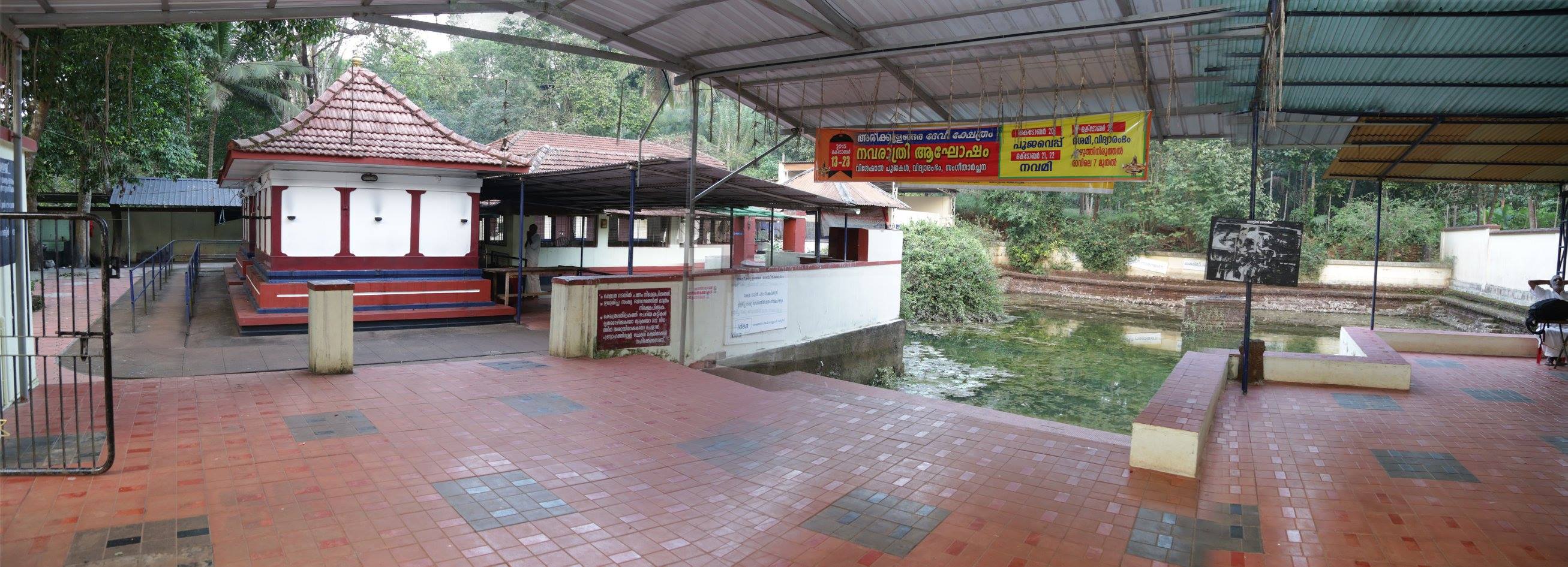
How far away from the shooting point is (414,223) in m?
13.2

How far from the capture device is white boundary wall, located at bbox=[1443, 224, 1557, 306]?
1977cm

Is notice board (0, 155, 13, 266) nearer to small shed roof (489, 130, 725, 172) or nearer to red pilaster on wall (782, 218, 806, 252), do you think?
small shed roof (489, 130, 725, 172)

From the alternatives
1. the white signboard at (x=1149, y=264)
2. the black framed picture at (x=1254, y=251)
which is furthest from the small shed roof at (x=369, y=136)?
the white signboard at (x=1149, y=264)

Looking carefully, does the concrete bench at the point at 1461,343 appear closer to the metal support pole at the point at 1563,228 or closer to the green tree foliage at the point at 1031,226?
the metal support pole at the point at 1563,228

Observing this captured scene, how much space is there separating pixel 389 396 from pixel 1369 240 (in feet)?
119

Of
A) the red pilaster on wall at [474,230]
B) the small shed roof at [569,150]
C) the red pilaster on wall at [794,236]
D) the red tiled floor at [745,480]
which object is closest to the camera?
the red tiled floor at [745,480]

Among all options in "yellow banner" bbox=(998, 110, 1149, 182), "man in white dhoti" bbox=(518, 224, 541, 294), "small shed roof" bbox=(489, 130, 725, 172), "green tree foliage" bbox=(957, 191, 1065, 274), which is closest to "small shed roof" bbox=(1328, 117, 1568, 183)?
"yellow banner" bbox=(998, 110, 1149, 182)

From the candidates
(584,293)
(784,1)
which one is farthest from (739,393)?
(784,1)

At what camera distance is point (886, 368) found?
57.4 feet

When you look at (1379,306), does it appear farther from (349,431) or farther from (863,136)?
(349,431)

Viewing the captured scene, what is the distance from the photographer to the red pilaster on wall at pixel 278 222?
39.5 feet

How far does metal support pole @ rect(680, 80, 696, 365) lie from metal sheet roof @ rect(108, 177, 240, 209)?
21.9 m

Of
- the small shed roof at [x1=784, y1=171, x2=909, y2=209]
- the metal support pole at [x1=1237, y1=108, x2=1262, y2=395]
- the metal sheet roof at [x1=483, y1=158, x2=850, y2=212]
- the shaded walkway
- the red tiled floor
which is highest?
the small shed roof at [x1=784, y1=171, x2=909, y2=209]

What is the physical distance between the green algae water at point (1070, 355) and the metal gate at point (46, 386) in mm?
10711
